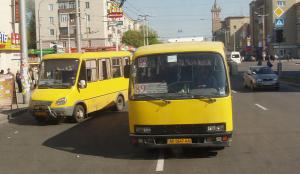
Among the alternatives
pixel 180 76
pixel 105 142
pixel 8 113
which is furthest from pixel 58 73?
pixel 180 76

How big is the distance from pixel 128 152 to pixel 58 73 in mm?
6974

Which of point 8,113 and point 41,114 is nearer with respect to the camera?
point 41,114

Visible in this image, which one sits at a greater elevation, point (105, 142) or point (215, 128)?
point (215, 128)

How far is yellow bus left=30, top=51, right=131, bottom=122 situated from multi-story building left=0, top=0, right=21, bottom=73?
26.6 metres

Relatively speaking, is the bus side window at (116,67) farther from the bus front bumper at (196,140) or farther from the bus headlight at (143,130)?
the bus front bumper at (196,140)

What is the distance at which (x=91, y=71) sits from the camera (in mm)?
17453

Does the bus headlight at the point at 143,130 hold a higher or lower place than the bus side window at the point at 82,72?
lower

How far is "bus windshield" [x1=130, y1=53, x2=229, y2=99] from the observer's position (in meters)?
9.73

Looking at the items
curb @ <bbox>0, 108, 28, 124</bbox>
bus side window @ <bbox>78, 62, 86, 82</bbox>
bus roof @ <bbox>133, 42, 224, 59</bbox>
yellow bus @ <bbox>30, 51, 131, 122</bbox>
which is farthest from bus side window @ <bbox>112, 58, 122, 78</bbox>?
bus roof @ <bbox>133, 42, 224, 59</bbox>

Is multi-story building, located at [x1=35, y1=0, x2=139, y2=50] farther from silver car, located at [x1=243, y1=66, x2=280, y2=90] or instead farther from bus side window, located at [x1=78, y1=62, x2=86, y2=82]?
bus side window, located at [x1=78, y1=62, x2=86, y2=82]

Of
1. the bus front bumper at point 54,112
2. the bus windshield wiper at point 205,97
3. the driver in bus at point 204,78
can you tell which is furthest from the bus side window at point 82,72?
the bus windshield wiper at point 205,97

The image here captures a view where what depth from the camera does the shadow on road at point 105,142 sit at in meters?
10.3

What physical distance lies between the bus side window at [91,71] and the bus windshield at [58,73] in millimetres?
507

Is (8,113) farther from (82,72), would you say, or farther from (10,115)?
(82,72)
